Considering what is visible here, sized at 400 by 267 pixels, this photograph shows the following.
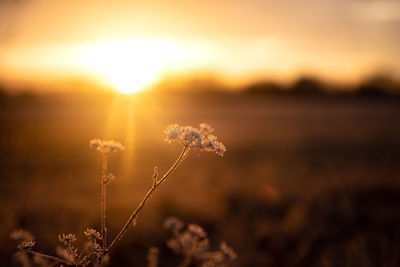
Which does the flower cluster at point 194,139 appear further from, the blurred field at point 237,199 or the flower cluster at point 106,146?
the flower cluster at point 106,146

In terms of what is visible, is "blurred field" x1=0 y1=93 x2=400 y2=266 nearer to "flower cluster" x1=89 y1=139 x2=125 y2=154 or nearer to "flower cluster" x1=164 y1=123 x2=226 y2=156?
"flower cluster" x1=164 y1=123 x2=226 y2=156

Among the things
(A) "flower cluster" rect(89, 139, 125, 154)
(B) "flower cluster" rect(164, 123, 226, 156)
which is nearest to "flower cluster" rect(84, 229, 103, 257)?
(A) "flower cluster" rect(89, 139, 125, 154)

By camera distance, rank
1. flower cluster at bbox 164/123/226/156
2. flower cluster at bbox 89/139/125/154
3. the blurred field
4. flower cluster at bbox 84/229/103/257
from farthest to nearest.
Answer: the blurred field < flower cluster at bbox 89/139/125/154 < flower cluster at bbox 164/123/226/156 < flower cluster at bbox 84/229/103/257

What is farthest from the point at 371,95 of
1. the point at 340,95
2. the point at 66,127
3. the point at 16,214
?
the point at 16,214

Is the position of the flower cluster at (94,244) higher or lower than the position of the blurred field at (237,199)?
higher

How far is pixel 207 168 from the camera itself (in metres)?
8.80

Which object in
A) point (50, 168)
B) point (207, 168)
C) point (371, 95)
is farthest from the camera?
point (371, 95)

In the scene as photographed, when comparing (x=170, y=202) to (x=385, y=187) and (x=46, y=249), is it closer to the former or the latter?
(x=46, y=249)

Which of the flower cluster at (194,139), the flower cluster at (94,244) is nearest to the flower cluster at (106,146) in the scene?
the flower cluster at (194,139)

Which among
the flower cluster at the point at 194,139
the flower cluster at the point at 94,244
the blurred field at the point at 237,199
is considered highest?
the flower cluster at the point at 194,139

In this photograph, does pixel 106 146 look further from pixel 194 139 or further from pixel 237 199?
pixel 237 199

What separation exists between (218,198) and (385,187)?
3237 millimetres

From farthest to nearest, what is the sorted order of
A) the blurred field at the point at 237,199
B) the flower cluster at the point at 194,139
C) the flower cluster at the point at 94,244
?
the blurred field at the point at 237,199 → the flower cluster at the point at 194,139 → the flower cluster at the point at 94,244

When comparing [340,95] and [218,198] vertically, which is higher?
[340,95]
